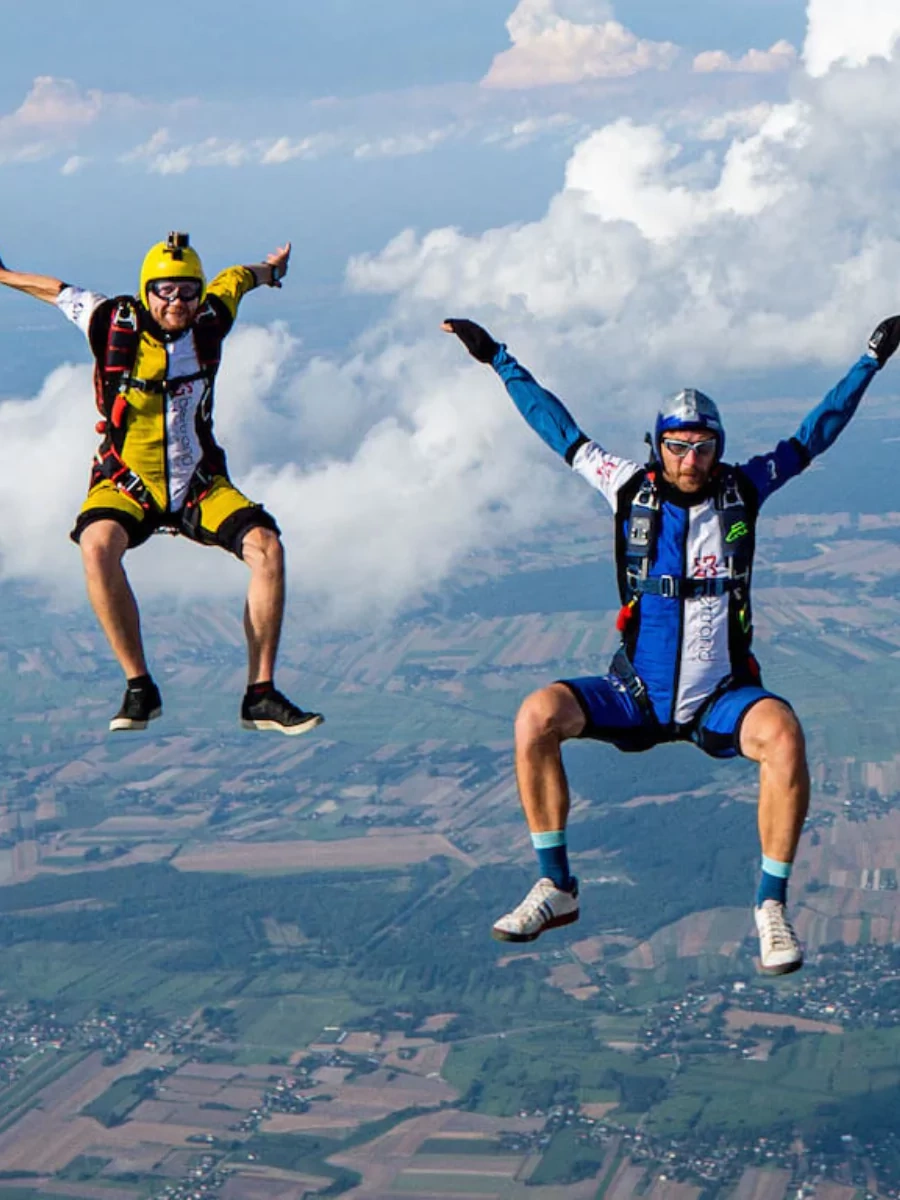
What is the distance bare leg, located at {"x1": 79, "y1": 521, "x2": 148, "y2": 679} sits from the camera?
18.1 meters

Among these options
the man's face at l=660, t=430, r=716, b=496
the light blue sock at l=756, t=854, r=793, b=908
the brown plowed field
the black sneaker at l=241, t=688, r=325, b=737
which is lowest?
the brown plowed field

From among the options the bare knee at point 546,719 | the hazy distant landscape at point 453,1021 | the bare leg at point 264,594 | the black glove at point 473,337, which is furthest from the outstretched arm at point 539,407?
the hazy distant landscape at point 453,1021

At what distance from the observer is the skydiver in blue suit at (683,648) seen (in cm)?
1600

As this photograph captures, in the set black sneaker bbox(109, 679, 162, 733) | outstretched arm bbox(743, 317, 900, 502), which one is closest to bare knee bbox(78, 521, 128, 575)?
black sneaker bbox(109, 679, 162, 733)

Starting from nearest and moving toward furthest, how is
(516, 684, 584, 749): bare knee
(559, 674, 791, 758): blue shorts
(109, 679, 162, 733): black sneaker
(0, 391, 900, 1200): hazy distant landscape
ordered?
1. (516, 684, 584, 749): bare knee
2. (559, 674, 791, 758): blue shorts
3. (109, 679, 162, 733): black sneaker
4. (0, 391, 900, 1200): hazy distant landscape

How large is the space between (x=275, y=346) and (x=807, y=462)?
6.63m

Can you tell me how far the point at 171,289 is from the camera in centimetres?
1831

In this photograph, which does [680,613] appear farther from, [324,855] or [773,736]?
[324,855]

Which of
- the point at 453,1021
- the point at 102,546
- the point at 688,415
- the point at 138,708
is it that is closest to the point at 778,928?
the point at 688,415

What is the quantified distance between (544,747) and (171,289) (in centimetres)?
631

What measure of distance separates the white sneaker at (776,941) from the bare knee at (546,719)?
7.75ft

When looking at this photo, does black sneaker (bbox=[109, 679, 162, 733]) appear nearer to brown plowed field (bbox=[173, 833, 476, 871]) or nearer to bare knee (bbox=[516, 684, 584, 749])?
bare knee (bbox=[516, 684, 584, 749])

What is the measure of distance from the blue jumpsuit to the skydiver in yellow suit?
3.28 m

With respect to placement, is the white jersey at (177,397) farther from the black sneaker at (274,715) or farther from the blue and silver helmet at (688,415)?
the blue and silver helmet at (688,415)
